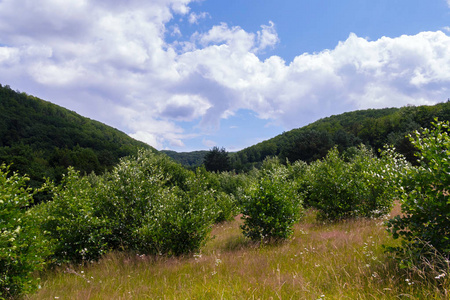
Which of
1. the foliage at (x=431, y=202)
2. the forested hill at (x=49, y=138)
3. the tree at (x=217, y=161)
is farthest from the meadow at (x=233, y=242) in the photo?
the forested hill at (x=49, y=138)

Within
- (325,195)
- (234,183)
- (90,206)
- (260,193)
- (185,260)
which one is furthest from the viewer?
(234,183)

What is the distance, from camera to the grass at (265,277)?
350 cm

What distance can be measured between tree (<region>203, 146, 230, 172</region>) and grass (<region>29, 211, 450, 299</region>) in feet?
202

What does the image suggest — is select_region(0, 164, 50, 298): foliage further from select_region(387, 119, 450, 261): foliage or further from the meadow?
select_region(387, 119, 450, 261): foliage

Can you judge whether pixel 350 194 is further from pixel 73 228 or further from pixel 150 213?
pixel 73 228

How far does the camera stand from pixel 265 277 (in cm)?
446

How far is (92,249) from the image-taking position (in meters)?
7.05

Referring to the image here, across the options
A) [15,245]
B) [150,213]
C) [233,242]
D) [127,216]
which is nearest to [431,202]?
[233,242]

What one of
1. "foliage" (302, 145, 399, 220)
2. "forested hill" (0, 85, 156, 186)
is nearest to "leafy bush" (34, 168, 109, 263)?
"foliage" (302, 145, 399, 220)

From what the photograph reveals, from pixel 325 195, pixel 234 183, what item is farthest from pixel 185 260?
pixel 234 183

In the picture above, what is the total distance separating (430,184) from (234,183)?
24457 millimetres

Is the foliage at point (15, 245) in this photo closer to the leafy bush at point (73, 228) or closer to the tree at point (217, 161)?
the leafy bush at point (73, 228)

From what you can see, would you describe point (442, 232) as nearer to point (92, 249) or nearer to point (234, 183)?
point (92, 249)

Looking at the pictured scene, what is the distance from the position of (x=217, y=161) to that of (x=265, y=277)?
212ft
